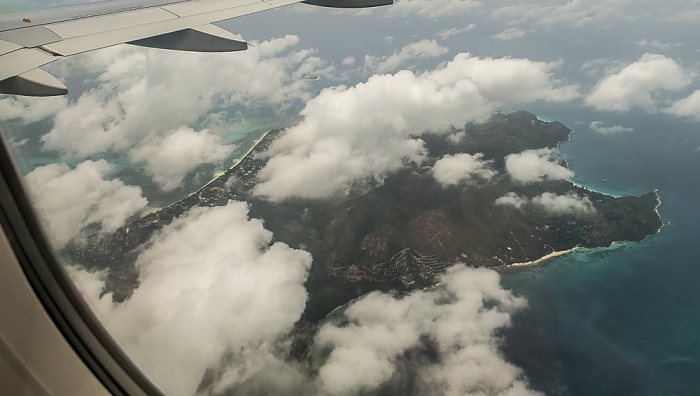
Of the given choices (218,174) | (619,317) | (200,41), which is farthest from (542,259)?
(200,41)

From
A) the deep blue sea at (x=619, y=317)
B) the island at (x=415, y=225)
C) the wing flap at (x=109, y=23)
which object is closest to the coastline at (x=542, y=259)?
the island at (x=415, y=225)

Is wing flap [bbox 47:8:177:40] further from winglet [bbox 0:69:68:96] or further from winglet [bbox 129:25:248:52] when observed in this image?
winglet [bbox 0:69:68:96]

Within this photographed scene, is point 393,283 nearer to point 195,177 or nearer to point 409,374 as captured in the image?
point 409,374

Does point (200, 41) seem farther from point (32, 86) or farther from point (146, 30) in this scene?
point (32, 86)

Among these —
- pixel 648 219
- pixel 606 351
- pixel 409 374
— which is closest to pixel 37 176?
pixel 409 374

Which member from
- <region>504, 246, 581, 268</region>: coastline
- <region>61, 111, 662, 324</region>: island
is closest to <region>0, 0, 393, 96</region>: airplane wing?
<region>61, 111, 662, 324</region>: island
